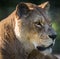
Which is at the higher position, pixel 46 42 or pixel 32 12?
pixel 32 12

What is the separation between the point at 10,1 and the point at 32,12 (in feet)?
12.0

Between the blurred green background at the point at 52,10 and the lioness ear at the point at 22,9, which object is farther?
the blurred green background at the point at 52,10

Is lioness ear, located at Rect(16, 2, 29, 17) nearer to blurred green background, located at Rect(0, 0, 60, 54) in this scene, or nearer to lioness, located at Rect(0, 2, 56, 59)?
lioness, located at Rect(0, 2, 56, 59)

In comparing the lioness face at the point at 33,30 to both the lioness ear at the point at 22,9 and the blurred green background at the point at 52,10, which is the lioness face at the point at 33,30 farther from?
the blurred green background at the point at 52,10

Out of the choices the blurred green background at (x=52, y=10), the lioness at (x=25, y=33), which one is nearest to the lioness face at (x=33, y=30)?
the lioness at (x=25, y=33)

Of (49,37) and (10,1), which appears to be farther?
(10,1)

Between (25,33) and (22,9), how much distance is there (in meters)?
0.30

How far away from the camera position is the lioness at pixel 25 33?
5.49m

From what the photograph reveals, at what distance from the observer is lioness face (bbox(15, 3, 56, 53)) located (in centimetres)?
548

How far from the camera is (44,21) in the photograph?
555cm

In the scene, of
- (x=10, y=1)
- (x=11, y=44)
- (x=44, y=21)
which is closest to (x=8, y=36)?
(x=11, y=44)

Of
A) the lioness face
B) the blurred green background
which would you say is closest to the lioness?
the lioness face

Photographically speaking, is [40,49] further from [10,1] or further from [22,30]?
[10,1]

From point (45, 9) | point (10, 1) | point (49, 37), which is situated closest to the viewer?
point (49, 37)
